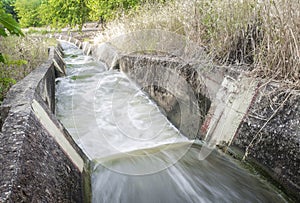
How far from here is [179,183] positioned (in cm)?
266

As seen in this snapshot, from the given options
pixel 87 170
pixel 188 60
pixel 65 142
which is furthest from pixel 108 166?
pixel 188 60

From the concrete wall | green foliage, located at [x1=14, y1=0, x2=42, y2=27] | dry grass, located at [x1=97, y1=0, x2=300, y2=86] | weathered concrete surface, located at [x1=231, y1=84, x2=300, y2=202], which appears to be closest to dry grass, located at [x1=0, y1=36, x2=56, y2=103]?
the concrete wall

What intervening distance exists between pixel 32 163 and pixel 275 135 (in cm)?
190

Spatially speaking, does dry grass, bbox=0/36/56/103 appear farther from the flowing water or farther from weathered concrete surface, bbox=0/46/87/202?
weathered concrete surface, bbox=0/46/87/202

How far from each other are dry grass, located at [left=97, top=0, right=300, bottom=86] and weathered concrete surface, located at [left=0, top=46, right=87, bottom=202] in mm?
2071

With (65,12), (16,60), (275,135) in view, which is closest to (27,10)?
(65,12)

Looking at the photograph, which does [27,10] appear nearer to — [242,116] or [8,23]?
[8,23]

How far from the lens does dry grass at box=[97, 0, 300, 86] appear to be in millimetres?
2477

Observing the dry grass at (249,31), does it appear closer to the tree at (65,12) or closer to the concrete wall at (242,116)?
the concrete wall at (242,116)

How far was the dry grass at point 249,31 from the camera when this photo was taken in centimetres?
248

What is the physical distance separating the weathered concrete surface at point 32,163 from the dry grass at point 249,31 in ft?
6.79

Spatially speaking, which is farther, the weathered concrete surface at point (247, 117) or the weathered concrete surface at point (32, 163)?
the weathered concrete surface at point (247, 117)

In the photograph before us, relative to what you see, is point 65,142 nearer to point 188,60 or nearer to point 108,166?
point 108,166

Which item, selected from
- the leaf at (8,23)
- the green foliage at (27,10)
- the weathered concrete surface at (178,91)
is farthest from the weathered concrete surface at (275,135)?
the green foliage at (27,10)
